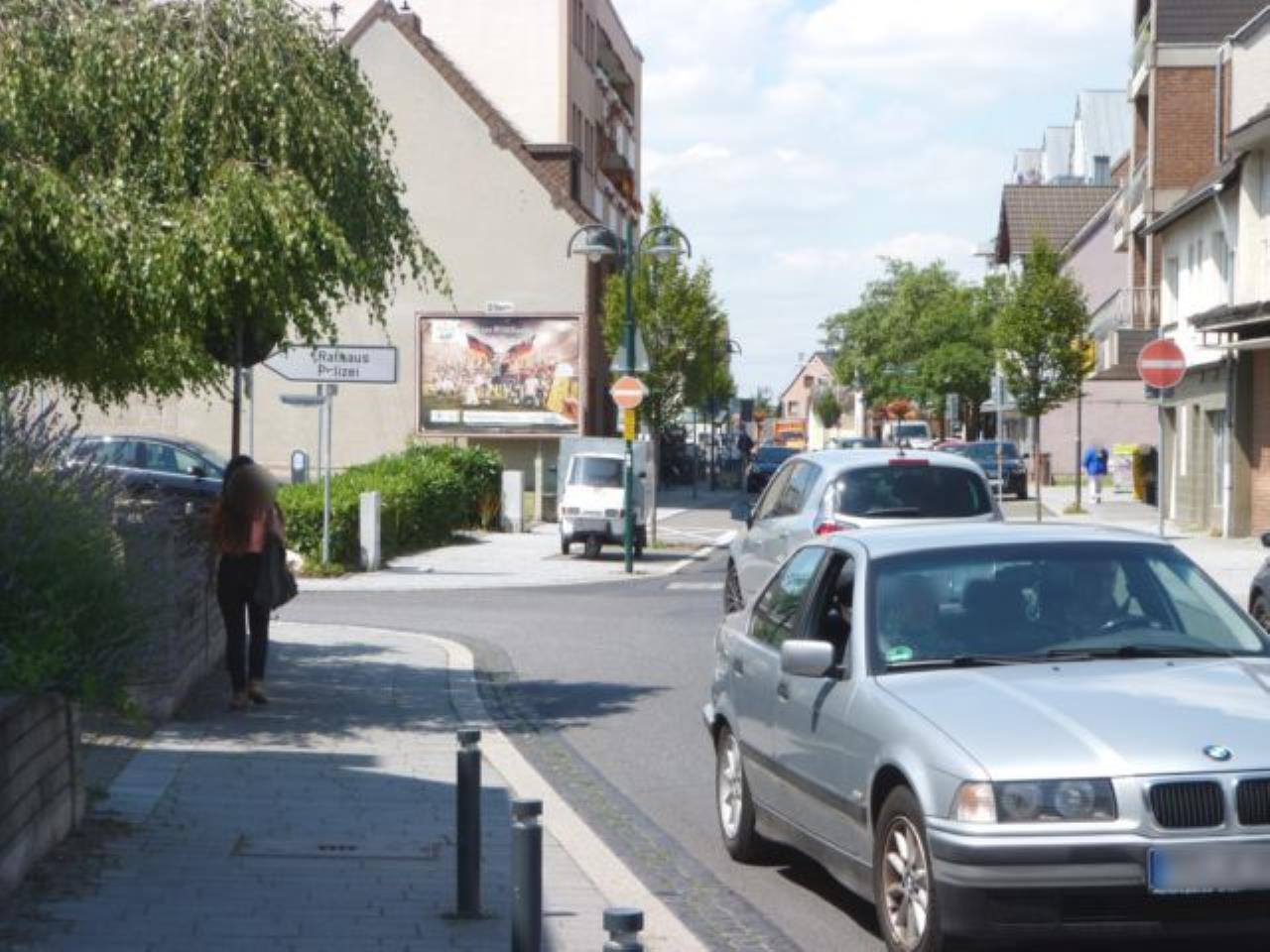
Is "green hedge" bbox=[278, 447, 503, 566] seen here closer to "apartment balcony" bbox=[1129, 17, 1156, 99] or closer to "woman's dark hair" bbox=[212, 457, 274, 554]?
"woman's dark hair" bbox=[212, 457, 274, 554]

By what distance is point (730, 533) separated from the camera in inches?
1658

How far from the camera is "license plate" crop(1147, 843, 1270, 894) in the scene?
6.54 meters

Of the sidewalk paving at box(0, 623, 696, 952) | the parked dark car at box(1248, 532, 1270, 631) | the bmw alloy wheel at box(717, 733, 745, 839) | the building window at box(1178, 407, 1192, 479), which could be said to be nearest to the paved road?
the bmw alloy wheel at box(717, 733, 745, 839)

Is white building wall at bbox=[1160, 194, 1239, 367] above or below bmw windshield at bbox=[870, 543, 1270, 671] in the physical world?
above

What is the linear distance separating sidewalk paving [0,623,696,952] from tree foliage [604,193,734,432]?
102ft

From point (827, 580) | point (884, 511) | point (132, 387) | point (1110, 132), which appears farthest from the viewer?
point (1110, 132)

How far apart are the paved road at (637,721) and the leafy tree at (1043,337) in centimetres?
2170

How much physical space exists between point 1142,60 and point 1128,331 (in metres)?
6.39

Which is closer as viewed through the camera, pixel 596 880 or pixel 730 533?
pixel 596 880

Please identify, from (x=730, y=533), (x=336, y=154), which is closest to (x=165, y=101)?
(x=336, y=154)

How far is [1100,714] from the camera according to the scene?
7000mm

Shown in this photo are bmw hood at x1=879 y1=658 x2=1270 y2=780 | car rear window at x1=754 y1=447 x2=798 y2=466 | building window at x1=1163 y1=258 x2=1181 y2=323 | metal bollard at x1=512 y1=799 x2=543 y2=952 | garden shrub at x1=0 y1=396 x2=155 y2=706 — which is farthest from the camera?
car rear window at x1=754 y1=447 x2=798 y2=466

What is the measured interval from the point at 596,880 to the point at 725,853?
1.00 m

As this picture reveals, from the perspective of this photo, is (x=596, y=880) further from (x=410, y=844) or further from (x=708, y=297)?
(x=708, y=297)
